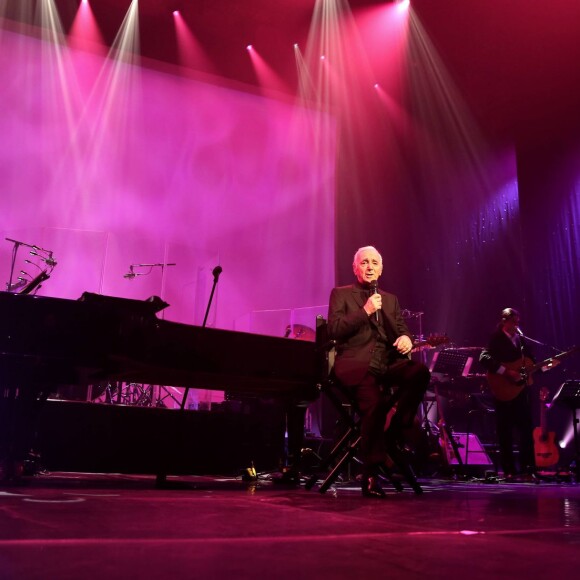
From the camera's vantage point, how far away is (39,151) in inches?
310

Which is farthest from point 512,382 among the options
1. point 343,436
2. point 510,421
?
point 343,436

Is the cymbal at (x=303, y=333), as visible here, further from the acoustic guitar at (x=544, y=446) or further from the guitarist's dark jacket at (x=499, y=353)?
the acoustic guitar at (x=544, y=446)

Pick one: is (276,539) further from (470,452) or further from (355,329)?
(470,452)

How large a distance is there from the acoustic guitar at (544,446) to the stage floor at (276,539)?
14.3 feet

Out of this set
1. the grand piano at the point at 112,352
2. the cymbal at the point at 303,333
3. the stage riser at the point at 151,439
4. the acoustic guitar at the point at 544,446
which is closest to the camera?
the grand piano at the point at 112,352

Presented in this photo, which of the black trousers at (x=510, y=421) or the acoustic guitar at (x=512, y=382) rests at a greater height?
the acoustic guitar at (x=512, y=382)

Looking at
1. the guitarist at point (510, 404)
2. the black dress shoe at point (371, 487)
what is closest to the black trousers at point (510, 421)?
the guitarist at point (510, 404)

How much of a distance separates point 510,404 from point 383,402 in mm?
3357

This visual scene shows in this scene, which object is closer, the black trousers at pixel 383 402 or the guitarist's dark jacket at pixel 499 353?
the black trousers at pixel 383 402

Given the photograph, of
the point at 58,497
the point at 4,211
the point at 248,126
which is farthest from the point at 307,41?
the point at 58,497

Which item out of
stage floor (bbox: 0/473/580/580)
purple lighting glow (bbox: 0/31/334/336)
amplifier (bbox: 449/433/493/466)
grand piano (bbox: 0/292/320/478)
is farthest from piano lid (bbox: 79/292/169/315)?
purple lighting glow (bbox: 0/31/334/336)

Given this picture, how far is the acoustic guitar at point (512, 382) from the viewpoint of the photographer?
5996 mm

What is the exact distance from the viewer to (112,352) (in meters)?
3.54

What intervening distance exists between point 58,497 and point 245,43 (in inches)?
297
